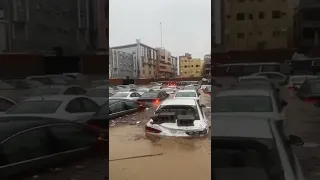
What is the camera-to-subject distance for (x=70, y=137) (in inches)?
75.2

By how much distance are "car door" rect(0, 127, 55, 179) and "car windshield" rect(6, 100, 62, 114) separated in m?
0.11

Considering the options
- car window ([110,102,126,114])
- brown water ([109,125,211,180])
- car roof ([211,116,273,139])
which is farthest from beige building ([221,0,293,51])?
car window ([110,102,126,114])

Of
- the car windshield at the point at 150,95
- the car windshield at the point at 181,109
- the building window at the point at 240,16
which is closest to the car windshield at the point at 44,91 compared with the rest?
the building window at the point at 240,16

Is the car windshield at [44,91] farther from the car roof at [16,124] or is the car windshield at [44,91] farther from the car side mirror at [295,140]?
the car side mirror at [295,140]

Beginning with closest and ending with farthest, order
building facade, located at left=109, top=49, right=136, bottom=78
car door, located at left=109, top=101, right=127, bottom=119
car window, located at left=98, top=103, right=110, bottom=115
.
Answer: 1. car window, located at left=98, top=103, right=110, bottom=115
2. building facade, located at left=109, top=49, right=136, bottom=78
3. car door, located at left=109, top=101, right=127, bottom=119

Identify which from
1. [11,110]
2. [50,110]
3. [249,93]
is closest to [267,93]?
[249,93]

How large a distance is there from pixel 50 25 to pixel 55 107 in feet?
1.63

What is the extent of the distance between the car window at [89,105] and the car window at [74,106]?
0.03 metres

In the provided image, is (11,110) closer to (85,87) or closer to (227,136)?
(85,87)

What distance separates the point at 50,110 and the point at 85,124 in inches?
9.1

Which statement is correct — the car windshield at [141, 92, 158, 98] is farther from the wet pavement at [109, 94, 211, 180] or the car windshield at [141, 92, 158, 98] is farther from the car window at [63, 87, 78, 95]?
the car window at [63, 87, 78, 95]

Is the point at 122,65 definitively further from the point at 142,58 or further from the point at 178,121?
the point at 178,121

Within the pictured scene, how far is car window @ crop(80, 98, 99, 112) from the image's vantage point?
194 cm

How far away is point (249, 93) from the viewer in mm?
1882
